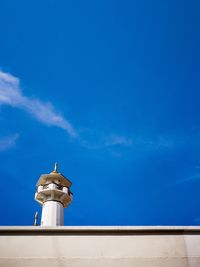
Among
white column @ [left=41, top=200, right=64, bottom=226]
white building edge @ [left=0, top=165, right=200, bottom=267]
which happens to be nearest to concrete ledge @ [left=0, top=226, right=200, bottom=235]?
white building edge @ [left=0, top=165, right=200, bottom=267]

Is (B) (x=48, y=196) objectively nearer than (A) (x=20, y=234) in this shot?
No

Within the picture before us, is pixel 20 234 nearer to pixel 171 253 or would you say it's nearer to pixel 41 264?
pixel 41 264

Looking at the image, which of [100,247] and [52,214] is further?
[52,214]

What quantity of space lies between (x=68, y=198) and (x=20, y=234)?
33.8 ft

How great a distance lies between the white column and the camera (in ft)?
44.0

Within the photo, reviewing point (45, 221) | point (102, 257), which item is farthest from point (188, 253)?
point (45, 221)

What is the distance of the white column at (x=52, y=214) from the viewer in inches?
528

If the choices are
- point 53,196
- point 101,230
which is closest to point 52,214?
point 53,196

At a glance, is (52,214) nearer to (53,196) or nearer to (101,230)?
(53,196)

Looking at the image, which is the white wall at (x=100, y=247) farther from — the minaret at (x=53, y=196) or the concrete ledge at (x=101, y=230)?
→ the minaret at (x=53, y=196)

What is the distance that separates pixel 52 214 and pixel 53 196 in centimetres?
98

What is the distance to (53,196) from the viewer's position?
47.4 ft

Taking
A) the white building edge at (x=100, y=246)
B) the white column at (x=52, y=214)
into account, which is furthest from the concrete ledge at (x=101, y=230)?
the white column at (x=52, y=214)

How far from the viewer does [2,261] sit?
460cm
